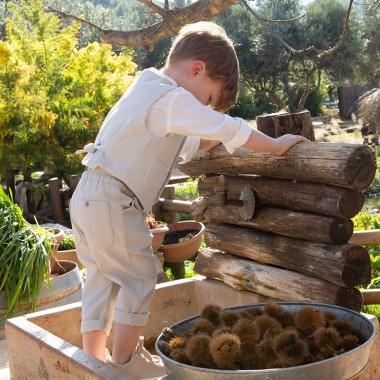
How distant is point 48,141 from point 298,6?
2160cm

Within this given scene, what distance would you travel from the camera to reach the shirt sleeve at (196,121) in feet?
9.75

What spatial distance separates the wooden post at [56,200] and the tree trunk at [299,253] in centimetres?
663

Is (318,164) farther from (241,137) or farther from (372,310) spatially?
(372,310)

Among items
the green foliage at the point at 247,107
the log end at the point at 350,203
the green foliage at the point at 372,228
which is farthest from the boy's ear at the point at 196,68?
the green foliage at the point at 247,107

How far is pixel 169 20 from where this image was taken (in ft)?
19.4

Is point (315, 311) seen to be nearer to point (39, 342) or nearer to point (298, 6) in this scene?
point (39, 342)

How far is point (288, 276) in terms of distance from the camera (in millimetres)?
3660

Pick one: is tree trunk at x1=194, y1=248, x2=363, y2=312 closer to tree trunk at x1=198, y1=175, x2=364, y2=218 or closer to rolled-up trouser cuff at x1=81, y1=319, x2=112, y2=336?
tree trunk at x1=198, y1=175, x2=364, y2=218

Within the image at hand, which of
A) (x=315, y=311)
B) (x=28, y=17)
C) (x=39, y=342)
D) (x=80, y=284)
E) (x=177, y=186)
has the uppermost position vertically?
(x=28, y=17)

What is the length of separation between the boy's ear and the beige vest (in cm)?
12

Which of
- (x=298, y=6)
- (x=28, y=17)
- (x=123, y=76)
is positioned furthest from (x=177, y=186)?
(x=298, y=6)

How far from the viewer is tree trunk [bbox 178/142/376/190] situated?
3.17 metres

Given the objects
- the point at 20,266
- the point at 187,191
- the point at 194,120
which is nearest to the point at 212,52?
the point at 194,120

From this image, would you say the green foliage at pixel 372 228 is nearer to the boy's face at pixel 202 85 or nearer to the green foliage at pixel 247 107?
the boy's face at pixel 202 85
